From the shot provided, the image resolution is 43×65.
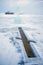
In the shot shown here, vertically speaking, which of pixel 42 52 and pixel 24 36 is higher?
pixel 24 36

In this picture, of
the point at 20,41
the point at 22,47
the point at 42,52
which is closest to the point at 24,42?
the point at 20,41

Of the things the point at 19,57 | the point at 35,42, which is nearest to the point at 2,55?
the point at 19,57

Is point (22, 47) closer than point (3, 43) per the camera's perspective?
Yes

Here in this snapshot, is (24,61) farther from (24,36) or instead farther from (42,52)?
(24,36)

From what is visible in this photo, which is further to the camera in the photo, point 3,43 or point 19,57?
point 3,43

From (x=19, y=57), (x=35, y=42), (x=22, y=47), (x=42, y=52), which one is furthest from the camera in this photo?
(x=35, y=42)

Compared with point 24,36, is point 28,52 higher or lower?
lower

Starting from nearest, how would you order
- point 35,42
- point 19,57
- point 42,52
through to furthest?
point 19,57 < point 42,52 < point 35,42

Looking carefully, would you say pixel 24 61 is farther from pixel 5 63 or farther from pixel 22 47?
pixel 22 47

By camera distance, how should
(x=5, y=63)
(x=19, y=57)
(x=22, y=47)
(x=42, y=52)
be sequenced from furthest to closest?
1. (x=22, y=47)
2. (x=42, y=52)
3. (x=19, y=57)
4. (x=5, y=63)
